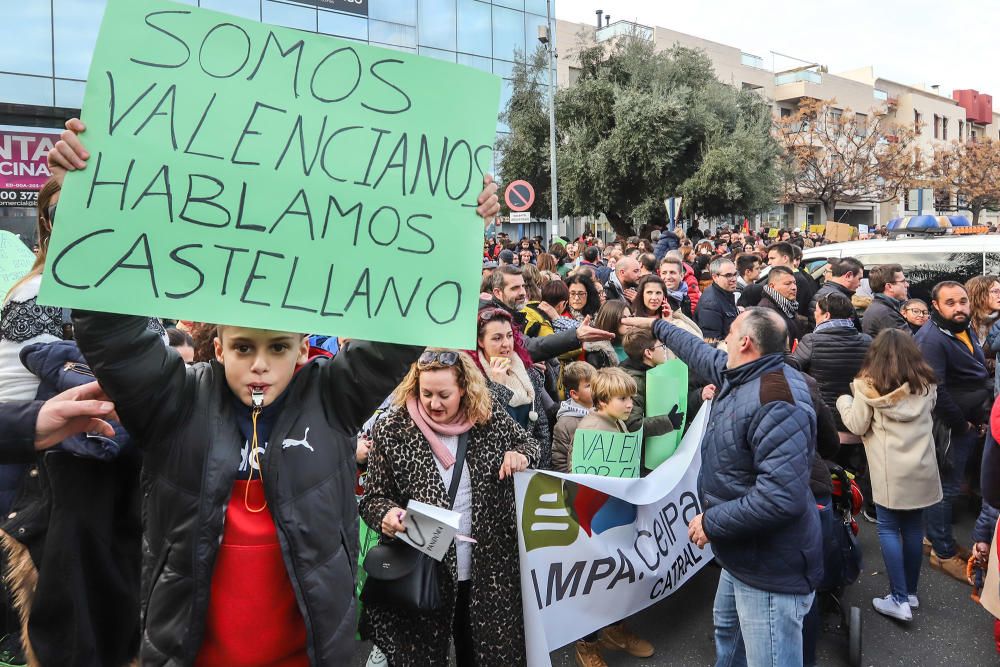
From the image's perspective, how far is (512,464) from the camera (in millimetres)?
2910

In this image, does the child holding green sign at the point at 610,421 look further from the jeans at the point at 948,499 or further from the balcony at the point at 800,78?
the balcony at the point at 800,78

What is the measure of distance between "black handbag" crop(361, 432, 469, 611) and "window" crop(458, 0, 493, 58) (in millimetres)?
25975

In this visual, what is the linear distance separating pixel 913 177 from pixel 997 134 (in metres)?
34.8

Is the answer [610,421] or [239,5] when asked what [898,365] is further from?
[239,5]

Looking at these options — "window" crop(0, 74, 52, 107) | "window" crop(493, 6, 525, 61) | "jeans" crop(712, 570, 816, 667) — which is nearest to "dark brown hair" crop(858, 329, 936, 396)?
"jeans" crop(712, 570, 816, 667)

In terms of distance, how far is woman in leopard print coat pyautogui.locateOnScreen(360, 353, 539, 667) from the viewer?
2.84 m

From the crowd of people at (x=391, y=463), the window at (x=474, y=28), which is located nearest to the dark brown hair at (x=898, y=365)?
the crowd of people at (x=391, y=463)

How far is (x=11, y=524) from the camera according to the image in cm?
254

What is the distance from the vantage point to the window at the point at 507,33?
89.0ft

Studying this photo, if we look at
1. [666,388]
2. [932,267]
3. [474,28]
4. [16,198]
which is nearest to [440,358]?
[666,388]

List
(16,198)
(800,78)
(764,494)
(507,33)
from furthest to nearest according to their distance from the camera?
(800,78), (507,33), (16,198), (764,494)

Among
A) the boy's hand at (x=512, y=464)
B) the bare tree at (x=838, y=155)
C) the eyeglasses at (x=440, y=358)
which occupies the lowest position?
the boy's hand at (x=512, y=464)

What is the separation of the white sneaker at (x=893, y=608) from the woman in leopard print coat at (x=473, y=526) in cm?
244

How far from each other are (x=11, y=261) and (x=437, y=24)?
25.0 m
